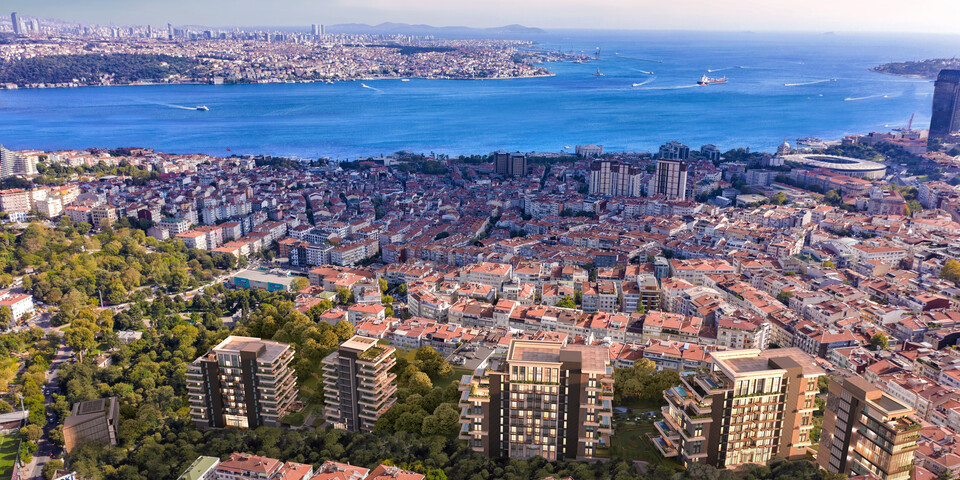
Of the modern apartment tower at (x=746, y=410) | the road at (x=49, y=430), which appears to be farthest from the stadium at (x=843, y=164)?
the road at (x=49, y=430)

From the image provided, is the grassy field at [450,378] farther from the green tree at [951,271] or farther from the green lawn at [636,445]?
the green tree at [951,271]

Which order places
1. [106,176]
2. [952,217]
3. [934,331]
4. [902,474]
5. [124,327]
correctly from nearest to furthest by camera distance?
[902,474], [934,331], [124,327], [952,217], [106,176]

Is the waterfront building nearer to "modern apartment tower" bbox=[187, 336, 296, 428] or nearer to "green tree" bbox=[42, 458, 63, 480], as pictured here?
"modern apartment tower" bbox=[187, 336, 296, 428]

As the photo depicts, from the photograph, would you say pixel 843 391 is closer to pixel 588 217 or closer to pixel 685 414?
pixel 685 414

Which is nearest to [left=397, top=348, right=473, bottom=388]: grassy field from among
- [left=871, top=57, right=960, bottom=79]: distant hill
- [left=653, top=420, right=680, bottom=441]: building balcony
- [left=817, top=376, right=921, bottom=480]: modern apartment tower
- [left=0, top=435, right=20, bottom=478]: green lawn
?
[left=653, top=420, right=680, bottom=441]: building balcony

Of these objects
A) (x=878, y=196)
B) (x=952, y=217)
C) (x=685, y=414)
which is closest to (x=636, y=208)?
(x=878, y=196)

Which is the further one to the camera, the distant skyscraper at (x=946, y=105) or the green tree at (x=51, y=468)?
the distant skyscraper at (x=946, y=105)
